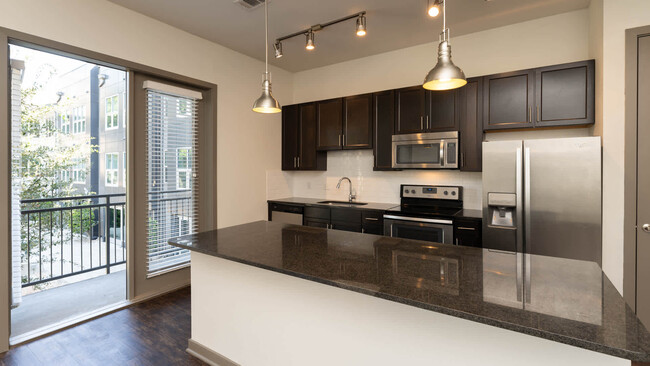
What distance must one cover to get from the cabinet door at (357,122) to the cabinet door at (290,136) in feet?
2.77

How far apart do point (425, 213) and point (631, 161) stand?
1709 millimetres

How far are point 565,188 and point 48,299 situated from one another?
16.8 ft

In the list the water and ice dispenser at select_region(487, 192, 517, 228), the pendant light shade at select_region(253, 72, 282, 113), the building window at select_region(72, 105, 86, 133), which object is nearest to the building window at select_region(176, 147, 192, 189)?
the building window at select_region(72, 105, 86, 133)

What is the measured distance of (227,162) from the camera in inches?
157

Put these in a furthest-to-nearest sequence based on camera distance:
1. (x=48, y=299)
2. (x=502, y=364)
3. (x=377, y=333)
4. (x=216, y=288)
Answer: (x=48, y=299), (x=216, y=288), (x=377, y=333), (x=502, y=364)

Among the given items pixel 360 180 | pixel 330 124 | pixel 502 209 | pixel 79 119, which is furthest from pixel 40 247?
pixel 502 209

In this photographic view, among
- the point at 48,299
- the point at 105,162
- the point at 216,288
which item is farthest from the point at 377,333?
the point at 105,162

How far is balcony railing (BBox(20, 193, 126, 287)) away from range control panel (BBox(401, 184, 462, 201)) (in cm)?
376

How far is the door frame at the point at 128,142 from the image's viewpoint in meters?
2.31

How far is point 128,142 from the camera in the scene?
10.2 feet

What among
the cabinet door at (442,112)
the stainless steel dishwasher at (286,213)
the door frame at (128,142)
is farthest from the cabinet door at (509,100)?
the door frame at (128,142)

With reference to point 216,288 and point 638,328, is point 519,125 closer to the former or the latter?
point 638,328

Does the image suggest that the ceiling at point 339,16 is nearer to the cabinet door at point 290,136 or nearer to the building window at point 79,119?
the cabinet door at point 290,136

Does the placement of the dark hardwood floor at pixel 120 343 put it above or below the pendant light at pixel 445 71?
below
